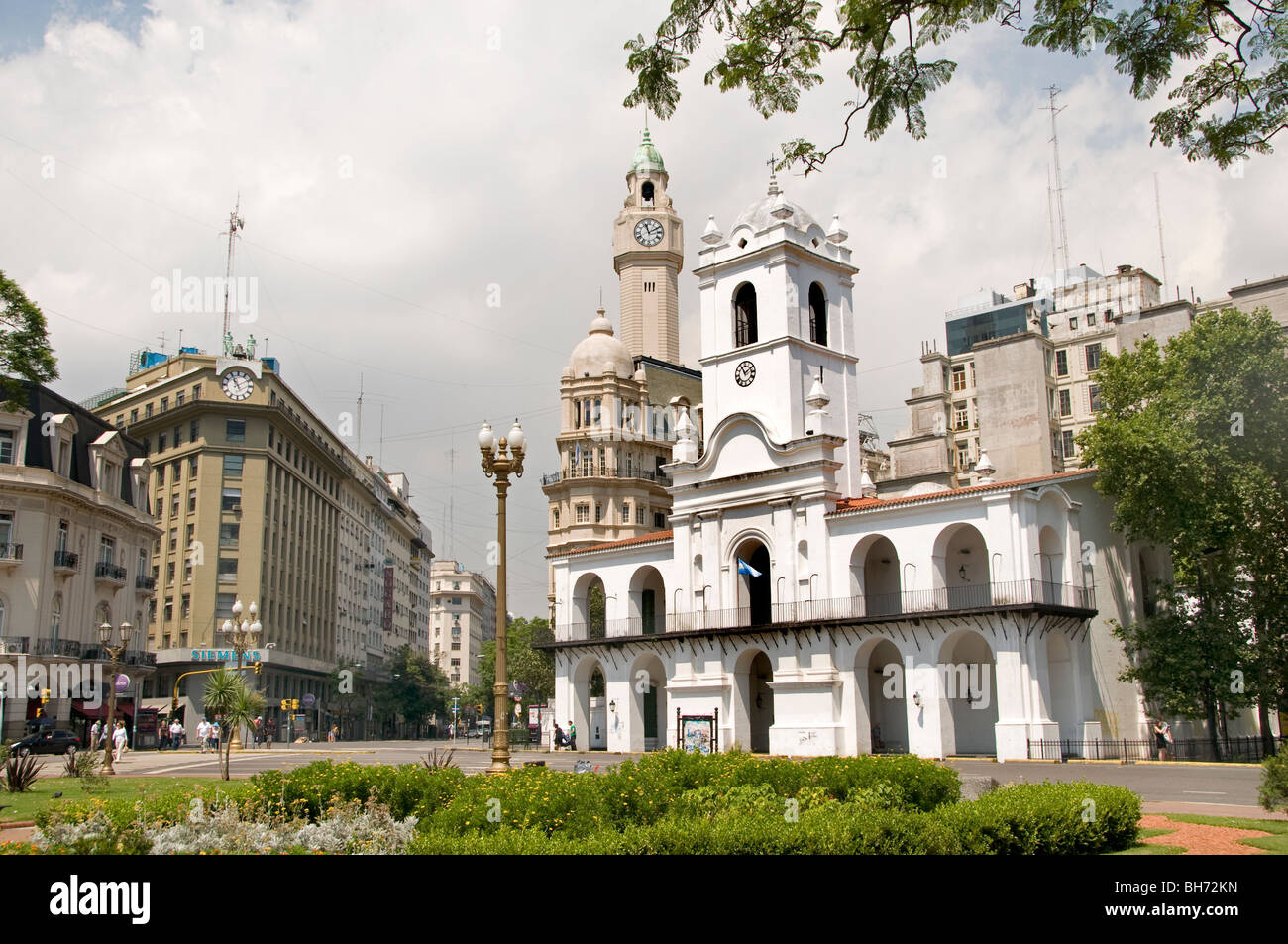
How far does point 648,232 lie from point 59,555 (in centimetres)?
5340

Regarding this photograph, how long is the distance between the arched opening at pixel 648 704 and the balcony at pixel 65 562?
26.6 m

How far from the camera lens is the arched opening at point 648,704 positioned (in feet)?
163

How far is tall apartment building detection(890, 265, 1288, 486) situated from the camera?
56.8 meters

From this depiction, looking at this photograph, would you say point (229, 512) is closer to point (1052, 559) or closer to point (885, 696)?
point (885, 696)

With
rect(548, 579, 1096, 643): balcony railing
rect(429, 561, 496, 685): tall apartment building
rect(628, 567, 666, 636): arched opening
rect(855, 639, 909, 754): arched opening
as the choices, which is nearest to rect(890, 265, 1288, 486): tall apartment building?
rect(548, 579, 1096, 643): balcony railing

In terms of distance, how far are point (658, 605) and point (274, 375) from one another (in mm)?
36843

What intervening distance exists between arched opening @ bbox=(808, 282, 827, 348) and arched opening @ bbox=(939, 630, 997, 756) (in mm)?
15559

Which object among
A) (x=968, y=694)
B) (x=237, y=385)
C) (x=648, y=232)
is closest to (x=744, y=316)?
(x=968, y=694)

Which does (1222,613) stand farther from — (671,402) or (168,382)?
(168,382)

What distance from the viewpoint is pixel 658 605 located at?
53.4 metres

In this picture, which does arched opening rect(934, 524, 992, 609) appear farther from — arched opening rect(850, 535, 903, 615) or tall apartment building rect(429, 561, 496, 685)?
tall apartment building rect(429, 561, 496, 685)

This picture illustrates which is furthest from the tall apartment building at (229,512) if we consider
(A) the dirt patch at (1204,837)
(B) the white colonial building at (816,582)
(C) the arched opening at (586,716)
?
(A) the dirt patch at (1204,837)
